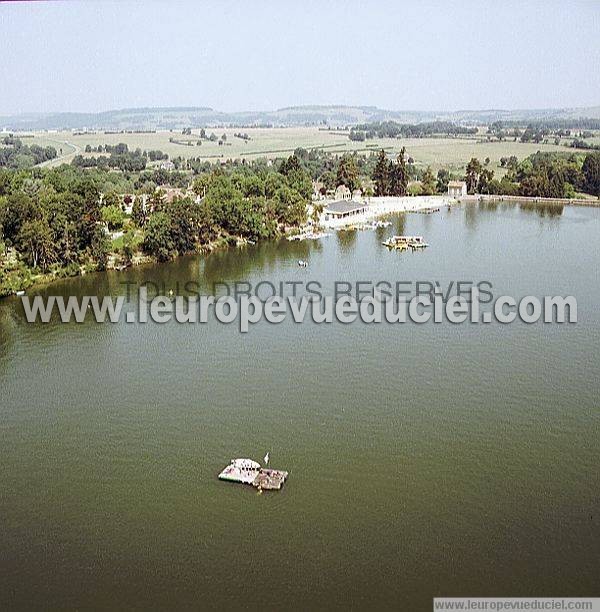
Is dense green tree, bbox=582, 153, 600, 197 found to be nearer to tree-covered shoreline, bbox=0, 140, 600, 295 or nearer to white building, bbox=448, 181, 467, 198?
tree-covered shoreline, bbox=0, 140, 600, 295

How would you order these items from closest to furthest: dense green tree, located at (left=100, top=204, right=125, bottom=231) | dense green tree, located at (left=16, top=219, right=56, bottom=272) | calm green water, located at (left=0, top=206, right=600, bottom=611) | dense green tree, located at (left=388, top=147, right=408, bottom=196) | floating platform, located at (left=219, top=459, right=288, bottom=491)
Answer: calm green water, located at (left=0, top=206, right=600, bottom=611) → floating platform, located at (left=219, top=459, right=288, bottom=491) → dense green tree, located at (left=16, top=219, right=56, bottom=272) → dense green tree, located at (left=100, top=204, right=125, bottom=231) → dense green tree, located at (left=388, top=147, right=408, bottom=196)

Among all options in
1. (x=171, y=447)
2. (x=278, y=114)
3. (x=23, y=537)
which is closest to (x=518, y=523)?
(x=171, y=447)

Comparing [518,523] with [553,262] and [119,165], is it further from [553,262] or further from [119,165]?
[119,165]

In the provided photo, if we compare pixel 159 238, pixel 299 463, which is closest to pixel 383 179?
pixel 159 238

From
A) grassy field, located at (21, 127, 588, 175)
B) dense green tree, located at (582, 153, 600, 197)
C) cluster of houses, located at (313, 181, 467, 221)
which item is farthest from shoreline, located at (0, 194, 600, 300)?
grassy field, located at (21, 127, 588, 175)

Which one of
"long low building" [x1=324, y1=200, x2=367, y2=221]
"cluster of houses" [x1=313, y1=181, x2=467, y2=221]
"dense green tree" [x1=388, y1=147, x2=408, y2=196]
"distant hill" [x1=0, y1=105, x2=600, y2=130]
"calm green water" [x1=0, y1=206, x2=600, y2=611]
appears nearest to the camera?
"calm green water" [x1=0, y1=206, x2=600, y2=611]

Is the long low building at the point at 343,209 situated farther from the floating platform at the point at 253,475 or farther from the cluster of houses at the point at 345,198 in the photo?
the floating platform at the point at 253,475
